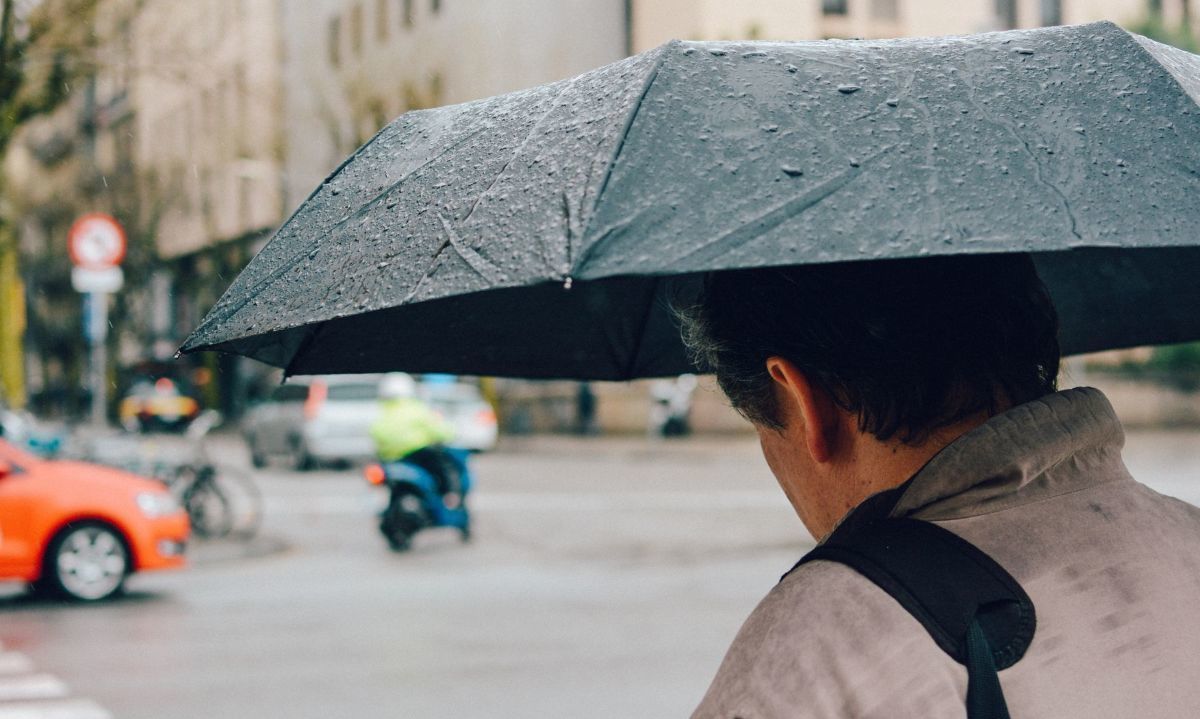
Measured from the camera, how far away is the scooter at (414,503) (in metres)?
13.5

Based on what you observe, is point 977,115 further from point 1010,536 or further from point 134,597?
point 134,597

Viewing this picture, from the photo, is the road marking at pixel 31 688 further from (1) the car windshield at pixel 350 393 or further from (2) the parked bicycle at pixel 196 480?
(1) the car windshield at pixel 350 393

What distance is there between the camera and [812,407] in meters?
1.58

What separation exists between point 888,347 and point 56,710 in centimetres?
614

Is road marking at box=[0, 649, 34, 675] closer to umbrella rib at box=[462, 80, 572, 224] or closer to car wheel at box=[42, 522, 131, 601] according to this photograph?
car wheel at box=[42, 522, 131, 601]

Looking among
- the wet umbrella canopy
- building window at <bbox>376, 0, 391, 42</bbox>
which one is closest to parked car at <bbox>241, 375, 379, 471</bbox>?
building window at <bbox>376, 0, 391, 42</bbox>

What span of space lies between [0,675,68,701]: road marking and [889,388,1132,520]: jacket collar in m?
6.49

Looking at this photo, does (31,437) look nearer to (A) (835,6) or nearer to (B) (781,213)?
(B) (781,213)

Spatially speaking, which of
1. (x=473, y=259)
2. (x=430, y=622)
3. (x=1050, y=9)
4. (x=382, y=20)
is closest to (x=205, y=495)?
(x=430, y=622)

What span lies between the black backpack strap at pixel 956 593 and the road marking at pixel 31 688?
652 centimetres

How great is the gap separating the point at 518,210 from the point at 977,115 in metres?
0.52

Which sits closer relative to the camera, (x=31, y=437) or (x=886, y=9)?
(x=31, y=437)

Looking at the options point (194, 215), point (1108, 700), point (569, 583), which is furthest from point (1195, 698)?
point (194, 215)

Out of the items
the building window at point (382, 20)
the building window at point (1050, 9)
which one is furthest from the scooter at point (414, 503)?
the building window at point (1050, 9)
